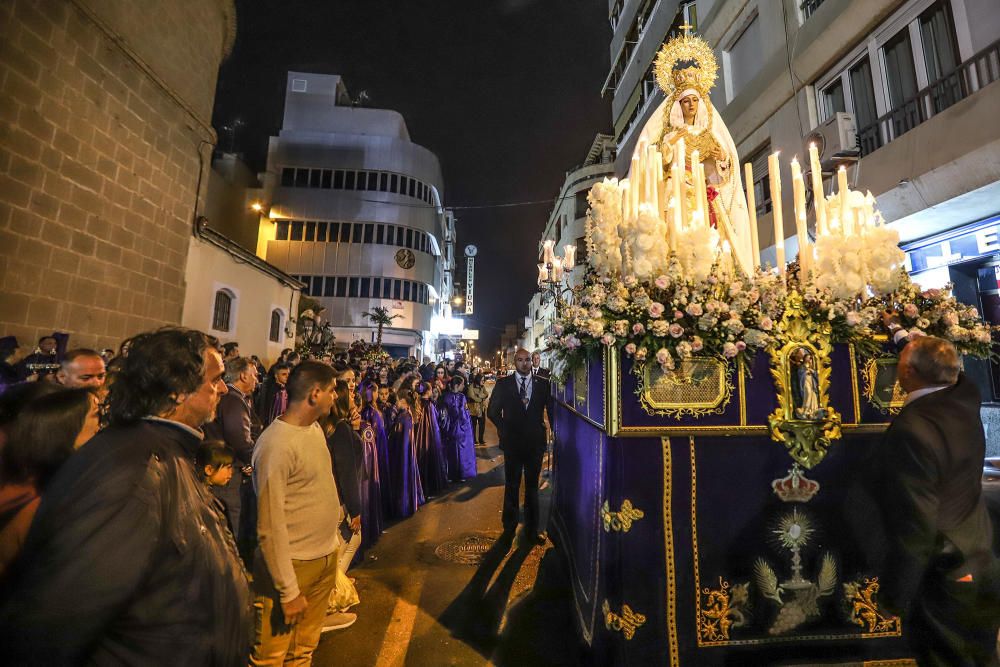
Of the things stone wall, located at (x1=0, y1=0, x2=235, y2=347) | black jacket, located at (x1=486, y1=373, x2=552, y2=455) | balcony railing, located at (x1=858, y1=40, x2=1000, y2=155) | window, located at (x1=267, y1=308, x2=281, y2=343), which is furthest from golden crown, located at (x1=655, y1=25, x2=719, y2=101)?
window, located at (x1=267, y1=308, x2=281, y2=343)

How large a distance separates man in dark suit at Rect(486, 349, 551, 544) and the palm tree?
25.4 m

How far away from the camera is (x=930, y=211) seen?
6707 mm

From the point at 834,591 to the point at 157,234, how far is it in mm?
11802

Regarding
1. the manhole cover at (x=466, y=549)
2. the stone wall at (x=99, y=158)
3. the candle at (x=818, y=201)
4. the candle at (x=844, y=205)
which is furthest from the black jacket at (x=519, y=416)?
the stone wall at (x=99, y=158)

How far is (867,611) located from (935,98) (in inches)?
325

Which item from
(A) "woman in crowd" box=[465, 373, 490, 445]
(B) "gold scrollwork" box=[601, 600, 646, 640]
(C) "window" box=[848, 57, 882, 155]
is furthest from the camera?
(A) "woman in crowd" box=[465, 373, 490, 445]

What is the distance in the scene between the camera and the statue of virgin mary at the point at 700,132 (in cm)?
518

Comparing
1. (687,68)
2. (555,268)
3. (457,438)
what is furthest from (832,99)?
(457,438)

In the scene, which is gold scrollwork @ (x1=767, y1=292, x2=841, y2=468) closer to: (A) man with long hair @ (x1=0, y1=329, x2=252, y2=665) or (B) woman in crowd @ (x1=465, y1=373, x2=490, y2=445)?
(A) man with long hair @ (x1=0, y1=329, x2=252, y2=665)

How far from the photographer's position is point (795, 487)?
2932mm

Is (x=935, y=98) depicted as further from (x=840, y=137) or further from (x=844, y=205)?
(x=844, y=205)

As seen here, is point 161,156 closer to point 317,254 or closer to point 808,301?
point 808,301

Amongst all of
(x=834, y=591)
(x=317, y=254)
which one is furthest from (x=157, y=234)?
(x=317, y=254)

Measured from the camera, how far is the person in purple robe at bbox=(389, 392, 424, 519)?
609 cm
